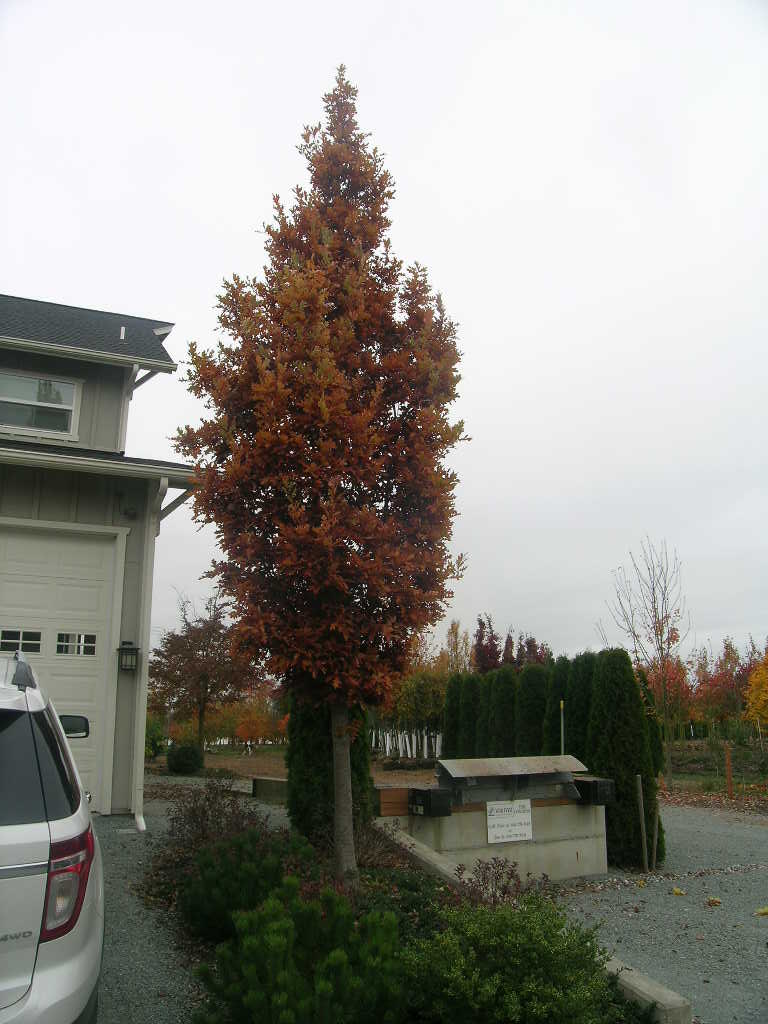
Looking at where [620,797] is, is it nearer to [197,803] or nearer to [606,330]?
[197,803]

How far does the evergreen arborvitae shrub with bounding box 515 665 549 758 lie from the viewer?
1279 centimetres

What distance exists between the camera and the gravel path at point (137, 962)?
12.4 ft

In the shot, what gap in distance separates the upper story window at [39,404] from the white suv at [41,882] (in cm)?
777

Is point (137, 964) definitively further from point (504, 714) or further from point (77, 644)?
point (504, 714)

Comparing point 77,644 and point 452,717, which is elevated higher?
point 77,644

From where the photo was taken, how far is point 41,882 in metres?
2.37

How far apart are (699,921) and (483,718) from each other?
30.5 ft

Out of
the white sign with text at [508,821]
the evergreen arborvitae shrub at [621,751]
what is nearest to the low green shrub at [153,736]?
the evergreen arborvitae shrub at [621,751]

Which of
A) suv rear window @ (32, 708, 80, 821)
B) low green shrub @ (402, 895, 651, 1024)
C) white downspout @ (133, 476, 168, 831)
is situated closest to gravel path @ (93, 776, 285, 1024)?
low green shrub @ (402, 895, 651, 1024)

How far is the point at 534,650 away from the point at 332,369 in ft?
76.8

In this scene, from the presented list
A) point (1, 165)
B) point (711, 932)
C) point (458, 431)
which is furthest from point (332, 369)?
point (1, 165)

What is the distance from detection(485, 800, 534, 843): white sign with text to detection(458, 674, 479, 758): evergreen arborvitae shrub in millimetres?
8785

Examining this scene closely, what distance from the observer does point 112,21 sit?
8539 millimetres

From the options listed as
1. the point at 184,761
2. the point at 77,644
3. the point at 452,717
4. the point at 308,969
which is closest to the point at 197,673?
the point at 184,761
